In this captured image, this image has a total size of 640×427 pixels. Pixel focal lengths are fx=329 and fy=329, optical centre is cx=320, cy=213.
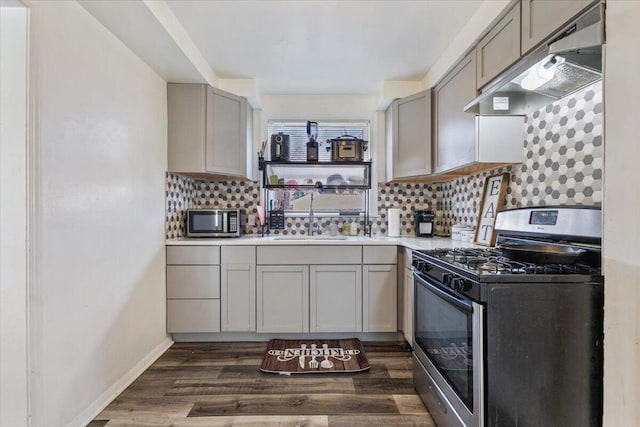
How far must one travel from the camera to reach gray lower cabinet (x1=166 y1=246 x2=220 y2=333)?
2.75 m

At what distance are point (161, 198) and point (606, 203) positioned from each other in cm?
275

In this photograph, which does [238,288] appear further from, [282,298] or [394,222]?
[394,222]

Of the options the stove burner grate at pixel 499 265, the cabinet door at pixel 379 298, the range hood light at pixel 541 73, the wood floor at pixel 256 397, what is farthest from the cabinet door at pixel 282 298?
the range hood light at pixel 541 73

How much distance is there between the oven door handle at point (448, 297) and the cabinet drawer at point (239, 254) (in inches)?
56.0

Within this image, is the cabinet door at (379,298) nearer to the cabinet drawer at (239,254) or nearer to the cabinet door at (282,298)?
the cabinet door at (282,298)

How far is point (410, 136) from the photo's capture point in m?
2.96

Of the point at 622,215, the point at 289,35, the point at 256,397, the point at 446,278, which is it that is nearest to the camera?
the point at 622,215

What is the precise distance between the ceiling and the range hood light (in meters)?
0.82

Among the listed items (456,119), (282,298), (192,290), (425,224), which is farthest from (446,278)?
(192,290)

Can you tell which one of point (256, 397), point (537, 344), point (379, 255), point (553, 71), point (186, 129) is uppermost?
point (186, 129)

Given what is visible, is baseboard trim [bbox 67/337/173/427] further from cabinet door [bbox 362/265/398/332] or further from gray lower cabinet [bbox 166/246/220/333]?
cabinet door [bbox 362/265/398/332]

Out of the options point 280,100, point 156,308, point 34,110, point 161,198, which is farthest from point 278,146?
point 34,110

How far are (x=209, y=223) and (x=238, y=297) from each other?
2.37ft

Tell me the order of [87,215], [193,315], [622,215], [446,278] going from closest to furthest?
[622,215]
[446,278]
[87,215]
[193,315]
